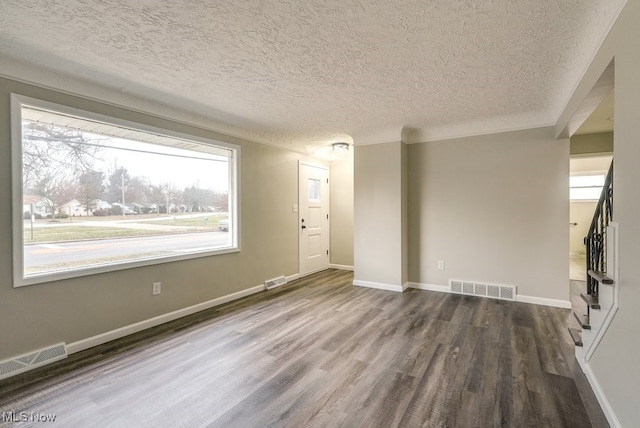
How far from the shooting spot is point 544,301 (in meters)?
3.60

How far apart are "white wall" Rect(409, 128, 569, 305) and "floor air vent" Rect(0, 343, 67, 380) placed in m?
4.21

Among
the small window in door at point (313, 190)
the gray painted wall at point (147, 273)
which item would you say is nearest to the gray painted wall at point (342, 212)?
the small window in door at point (313, 190)

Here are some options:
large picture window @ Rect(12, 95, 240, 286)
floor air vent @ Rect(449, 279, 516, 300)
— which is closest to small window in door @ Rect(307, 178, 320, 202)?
large picture window @ Rect(12, 95, 240, 286)

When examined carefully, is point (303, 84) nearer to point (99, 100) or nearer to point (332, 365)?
point (99, 100)

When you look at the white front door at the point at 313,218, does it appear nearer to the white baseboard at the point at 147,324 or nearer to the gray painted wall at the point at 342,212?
the gray painted wall at the point at 342,212

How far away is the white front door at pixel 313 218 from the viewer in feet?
17.2

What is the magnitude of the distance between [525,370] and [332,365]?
4.82 feet

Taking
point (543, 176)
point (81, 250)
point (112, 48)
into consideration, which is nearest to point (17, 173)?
point (81, 250)

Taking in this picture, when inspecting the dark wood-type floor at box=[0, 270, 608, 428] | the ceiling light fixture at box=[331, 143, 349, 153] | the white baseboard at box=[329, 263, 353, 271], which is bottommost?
the dark wood-type floor at box=[0, 270, 608, 428]

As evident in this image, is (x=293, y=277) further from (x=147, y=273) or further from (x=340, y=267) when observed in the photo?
(x=147, y=273)

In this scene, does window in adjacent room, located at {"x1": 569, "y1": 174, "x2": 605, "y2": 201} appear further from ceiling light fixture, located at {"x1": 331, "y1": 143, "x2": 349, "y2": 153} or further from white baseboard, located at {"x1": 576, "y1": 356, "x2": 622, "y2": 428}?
white baseboard, located at {"x1": 576, "y1": 356, "x2": 622, "y2": 428}

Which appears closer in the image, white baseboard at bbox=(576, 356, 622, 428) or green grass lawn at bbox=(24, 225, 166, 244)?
white baseboard at bbox=(576, 356, 622, 428)

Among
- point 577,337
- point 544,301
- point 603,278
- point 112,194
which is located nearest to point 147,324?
point 112,194

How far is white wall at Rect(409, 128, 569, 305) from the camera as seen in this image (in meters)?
3.56
